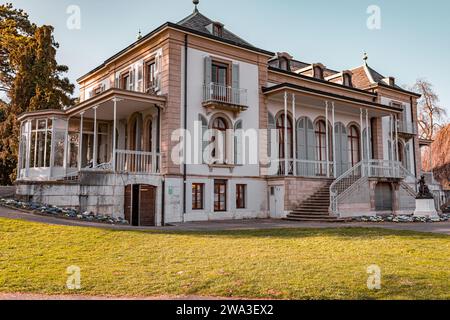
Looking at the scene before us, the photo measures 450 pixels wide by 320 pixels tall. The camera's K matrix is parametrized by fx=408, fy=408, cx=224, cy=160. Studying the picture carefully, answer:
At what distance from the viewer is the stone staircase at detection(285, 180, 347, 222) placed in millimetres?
18672

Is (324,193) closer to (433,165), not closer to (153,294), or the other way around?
(153,294)

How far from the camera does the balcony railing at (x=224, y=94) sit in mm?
19891

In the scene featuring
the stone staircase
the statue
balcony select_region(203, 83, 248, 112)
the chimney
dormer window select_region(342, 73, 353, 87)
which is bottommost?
the stone staircase

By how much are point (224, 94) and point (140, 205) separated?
23.1 feet

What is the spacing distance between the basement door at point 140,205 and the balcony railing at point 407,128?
66.1ft

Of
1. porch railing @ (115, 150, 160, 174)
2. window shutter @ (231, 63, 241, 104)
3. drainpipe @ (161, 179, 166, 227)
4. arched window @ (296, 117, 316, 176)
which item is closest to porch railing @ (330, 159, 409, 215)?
arched window @ (296, 117, 316, 176)

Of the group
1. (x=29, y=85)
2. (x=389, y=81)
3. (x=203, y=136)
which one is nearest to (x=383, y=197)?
(x=203, y=136)

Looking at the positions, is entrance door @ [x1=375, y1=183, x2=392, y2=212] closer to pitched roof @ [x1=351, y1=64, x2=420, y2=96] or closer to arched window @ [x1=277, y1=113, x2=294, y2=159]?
arched window @ [x1=277, y1=113, x2=294, y2=159]

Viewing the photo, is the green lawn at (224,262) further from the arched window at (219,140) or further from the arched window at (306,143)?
the arched window at (306,143)

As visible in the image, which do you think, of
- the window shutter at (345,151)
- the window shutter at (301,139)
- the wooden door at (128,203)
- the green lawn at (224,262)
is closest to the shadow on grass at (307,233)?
the green lawn at (224,262)

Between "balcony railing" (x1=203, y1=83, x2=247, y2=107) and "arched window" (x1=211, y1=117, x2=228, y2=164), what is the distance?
41.1 inches

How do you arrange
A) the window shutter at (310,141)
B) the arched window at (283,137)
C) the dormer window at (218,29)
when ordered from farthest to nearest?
the window shutter at (310,141), the arched window at (283,137), the dormer window at (218,29)

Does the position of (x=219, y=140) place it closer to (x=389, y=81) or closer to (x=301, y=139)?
(x=301, y=139)
